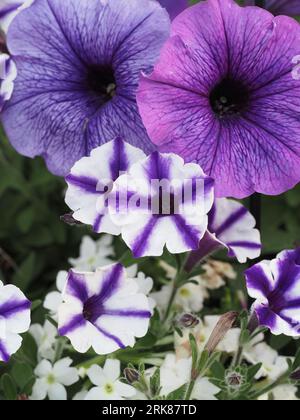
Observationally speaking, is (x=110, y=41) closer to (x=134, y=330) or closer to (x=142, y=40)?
(x=142, y=40)

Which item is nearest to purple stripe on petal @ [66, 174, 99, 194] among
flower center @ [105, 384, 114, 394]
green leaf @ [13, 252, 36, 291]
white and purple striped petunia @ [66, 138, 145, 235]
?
white and purple striped petunia @ [66, 138, 145, 235]

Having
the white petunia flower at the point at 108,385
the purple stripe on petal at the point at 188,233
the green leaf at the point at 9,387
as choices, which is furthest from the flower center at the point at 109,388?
the purple stripe on petal at the point at 188,233

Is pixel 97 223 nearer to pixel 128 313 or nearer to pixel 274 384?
pixel 128 313

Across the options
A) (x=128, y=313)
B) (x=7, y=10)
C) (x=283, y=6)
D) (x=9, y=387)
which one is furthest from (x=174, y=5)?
(x=9, y=387)

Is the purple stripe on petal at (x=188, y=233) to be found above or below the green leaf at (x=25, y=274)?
above

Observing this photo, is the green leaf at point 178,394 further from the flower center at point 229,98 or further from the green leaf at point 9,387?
the flower center at point 229,98

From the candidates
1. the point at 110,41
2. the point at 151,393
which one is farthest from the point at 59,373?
the point at 110,41
